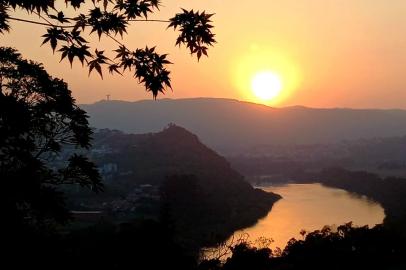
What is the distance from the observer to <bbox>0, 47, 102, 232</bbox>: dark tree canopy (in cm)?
362

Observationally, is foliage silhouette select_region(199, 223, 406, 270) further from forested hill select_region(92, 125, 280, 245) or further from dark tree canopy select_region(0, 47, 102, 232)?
dark tree canopy select_region(0, 47, 102, 232)

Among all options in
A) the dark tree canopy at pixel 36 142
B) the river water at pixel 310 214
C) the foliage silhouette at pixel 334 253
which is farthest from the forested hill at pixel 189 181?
the dark tree canopy at pixel 36 142

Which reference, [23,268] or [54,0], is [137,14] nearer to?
[54,0]

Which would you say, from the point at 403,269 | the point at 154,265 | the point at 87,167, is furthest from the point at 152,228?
the point at 87,167

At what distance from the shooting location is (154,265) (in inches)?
568

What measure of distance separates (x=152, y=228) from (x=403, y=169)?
291 ft

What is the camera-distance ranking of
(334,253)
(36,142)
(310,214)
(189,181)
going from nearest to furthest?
(36,142) → (334,253) → (189,181) → (310,214)

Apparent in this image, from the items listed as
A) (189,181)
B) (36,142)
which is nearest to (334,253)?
(36,142)

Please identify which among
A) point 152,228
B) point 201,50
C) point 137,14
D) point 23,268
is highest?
point 137,14

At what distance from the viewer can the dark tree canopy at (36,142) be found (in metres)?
3.62

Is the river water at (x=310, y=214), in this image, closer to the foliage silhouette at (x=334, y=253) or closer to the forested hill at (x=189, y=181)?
the forested hill at (x=189, y=181)

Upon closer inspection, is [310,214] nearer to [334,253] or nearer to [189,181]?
[189,181]

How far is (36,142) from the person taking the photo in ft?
15.8

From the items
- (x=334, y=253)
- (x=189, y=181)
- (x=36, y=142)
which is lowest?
(x=334, y=253)
